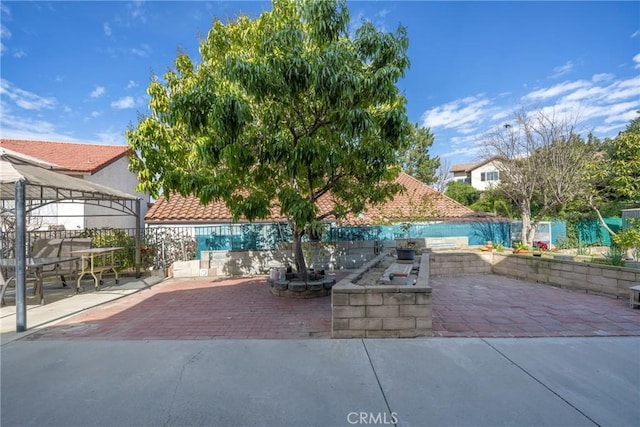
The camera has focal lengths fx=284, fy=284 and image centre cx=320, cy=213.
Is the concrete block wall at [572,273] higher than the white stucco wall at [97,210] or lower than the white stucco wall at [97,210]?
lower

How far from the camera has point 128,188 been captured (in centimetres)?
1834

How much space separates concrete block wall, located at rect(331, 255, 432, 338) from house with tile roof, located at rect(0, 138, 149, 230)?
13762 millimetres

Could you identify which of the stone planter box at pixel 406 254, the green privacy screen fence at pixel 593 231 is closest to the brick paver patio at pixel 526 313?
the stone planter box at pixel 406 254

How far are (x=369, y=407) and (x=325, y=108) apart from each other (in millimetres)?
4673

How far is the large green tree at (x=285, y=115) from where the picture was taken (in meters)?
4.64

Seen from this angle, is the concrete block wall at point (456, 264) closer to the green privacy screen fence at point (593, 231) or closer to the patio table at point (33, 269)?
the green privacy screen fence at point (593, 231)

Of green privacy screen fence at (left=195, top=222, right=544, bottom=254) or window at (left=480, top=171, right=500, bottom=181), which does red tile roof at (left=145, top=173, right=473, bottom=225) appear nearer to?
green privacy screen fence at (left=195, top=222, right=544, bottom=254)

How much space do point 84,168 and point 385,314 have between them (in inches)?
658

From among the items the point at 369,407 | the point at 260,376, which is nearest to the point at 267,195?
the point at 260,376

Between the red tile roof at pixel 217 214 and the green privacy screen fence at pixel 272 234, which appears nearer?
the green privacy screen fence at pixel 272 234

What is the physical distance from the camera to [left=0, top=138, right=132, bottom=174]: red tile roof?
1473cm

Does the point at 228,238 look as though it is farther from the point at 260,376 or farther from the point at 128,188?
the point at 128,188

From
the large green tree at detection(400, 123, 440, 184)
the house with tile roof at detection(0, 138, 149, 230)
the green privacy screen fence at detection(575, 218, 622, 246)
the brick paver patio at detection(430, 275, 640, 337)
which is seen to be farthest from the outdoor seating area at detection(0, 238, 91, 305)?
the large green tree at detection(400, 123, 440, 184)

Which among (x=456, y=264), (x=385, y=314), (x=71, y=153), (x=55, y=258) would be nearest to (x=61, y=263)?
(x=55, y=258)
